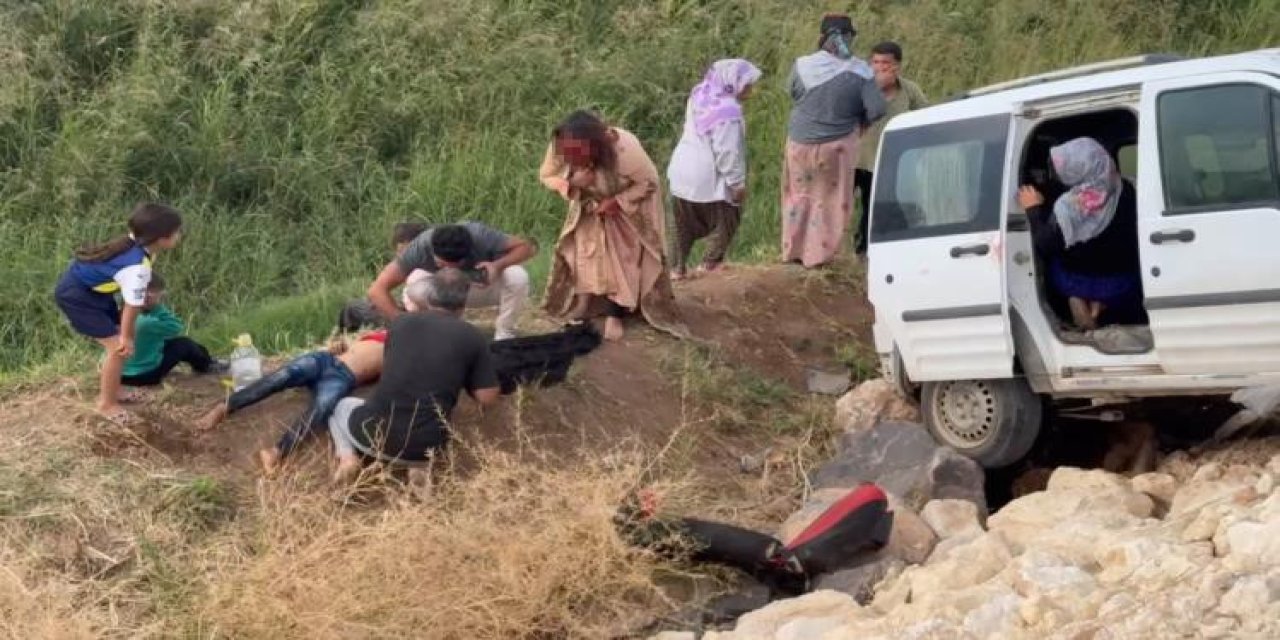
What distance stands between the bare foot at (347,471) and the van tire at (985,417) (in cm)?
269

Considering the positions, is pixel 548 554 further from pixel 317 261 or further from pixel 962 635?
pixel 317 261

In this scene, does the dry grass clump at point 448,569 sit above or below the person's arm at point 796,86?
below

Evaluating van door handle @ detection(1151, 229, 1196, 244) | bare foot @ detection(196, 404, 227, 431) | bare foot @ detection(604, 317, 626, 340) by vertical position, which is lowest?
bare foot @ detection(604, 317, 626, 340)

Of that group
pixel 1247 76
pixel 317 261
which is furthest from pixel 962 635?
pixel 317 261

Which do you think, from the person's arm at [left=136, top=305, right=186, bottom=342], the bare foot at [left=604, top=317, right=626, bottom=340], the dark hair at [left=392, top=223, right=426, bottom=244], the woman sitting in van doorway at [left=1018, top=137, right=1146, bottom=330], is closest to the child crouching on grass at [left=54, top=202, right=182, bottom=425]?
the person's arm at [left=136, top=305, right=186, bottom=342]

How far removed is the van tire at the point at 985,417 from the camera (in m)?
8.02

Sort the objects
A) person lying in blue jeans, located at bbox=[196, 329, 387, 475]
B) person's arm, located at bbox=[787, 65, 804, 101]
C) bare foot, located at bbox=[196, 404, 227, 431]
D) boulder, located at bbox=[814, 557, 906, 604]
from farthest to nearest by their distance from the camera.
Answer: person's arm, located at bbox=[787, 65, 804, 101] < bare foot, located at bbox=[196, 404, 227, 431] < person lying in blue jeans, located at bbox=[196, 329, 387, 475] < boulder, located at bbox=[814, 557, 906, 604]

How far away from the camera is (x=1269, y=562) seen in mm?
5828

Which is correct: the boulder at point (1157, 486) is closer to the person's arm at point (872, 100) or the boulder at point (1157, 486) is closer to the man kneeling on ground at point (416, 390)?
the man kneeling on ground at point (416, 390)

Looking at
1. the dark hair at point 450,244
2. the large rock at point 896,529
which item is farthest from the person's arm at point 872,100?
the large rock at point 896,529

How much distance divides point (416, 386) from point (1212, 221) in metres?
3.41

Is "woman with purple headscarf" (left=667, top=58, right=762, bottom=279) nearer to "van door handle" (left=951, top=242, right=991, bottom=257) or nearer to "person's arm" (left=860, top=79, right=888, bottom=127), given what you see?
"person's arm" (left=860, top=79, right=888, bottom=127)

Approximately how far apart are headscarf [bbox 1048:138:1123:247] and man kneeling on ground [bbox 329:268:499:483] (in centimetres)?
267

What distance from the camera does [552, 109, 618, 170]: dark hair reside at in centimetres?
909
